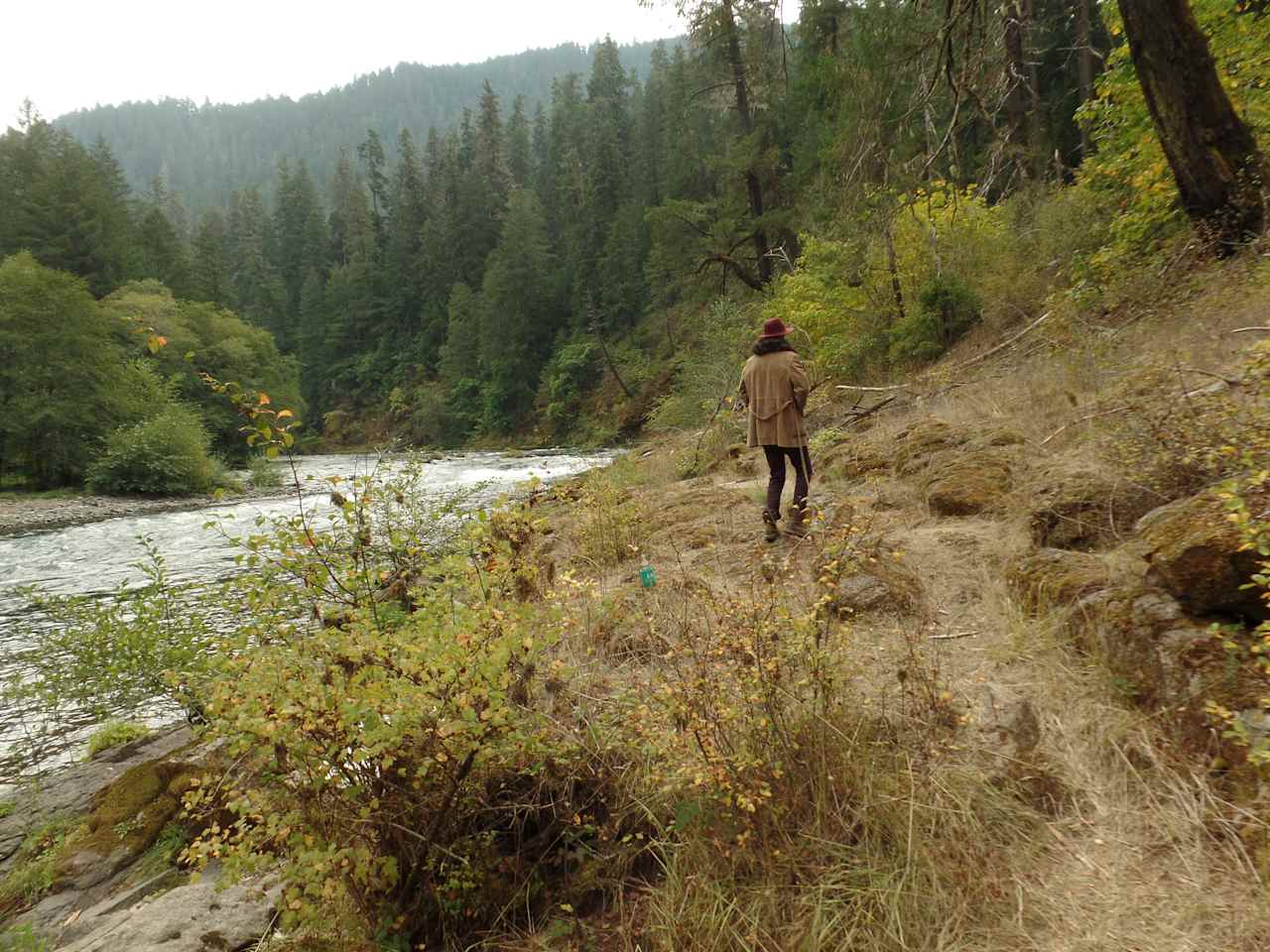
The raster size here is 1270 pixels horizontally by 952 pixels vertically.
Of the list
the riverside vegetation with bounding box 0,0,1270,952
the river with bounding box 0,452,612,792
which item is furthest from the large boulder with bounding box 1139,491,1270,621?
the river with bounding box 0,452,612,792

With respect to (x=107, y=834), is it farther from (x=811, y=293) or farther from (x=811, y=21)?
(x=811, y=21)

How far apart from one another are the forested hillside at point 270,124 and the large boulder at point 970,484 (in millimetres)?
162093

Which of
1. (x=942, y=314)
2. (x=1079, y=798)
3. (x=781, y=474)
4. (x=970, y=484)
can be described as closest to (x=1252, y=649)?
(x=1079, y=798)

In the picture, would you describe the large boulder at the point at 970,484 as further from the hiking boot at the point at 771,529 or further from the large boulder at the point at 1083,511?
the hiking boot at the point at 771,529

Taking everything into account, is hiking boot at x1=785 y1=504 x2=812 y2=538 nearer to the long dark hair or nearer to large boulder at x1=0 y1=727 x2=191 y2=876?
the long dark hair

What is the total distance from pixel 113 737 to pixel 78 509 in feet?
65.6

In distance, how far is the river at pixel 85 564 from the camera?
618 cm

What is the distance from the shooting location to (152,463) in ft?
77.4

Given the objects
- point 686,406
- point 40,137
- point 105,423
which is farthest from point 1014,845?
point 40,137

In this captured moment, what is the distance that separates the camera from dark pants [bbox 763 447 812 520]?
6359 mm

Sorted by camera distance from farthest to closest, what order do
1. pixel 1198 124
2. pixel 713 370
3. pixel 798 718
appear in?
pixel 713 370 < pixel 1198 124 < pixel 798 718

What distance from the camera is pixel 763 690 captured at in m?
2.54

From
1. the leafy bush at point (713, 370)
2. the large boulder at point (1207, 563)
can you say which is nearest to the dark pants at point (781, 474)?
the large boulder at point (1207, 563)

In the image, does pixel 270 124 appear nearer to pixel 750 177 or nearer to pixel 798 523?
pixel 750 177
